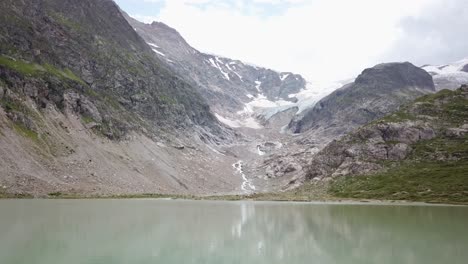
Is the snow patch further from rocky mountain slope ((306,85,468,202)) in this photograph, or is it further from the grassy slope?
the grassy slope

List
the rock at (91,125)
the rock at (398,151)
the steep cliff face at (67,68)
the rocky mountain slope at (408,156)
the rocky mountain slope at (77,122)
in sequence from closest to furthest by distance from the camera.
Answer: the rocky mountain slope at (77,122), the rocky mountain slope at (408,156), the rock at (398,151), the steep cliff face at (67,68), the rock at (91,125)

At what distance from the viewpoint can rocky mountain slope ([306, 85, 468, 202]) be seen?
102 meters

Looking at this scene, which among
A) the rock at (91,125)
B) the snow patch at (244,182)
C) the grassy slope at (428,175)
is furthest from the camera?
the snow patch at (244,182)

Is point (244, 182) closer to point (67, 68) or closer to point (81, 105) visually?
point (81, 105)

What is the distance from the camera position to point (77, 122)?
132m

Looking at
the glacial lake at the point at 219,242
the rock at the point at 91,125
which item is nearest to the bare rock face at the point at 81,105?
the rock at the point at 91,125

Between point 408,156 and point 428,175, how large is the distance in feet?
59.3

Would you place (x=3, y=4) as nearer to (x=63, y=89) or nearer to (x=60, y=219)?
(x=63, y=89)

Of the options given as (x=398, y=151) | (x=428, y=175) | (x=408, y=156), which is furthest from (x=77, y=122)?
(x=428, y=175)

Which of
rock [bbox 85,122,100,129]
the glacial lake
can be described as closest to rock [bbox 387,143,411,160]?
the glacial lake

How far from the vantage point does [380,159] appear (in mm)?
128875

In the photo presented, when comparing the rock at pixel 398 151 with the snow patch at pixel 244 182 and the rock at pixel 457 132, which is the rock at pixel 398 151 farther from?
the snow patch at pixel 244 182

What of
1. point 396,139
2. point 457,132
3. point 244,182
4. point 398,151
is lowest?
point 244,182

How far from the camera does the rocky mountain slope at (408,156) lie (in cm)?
10206
